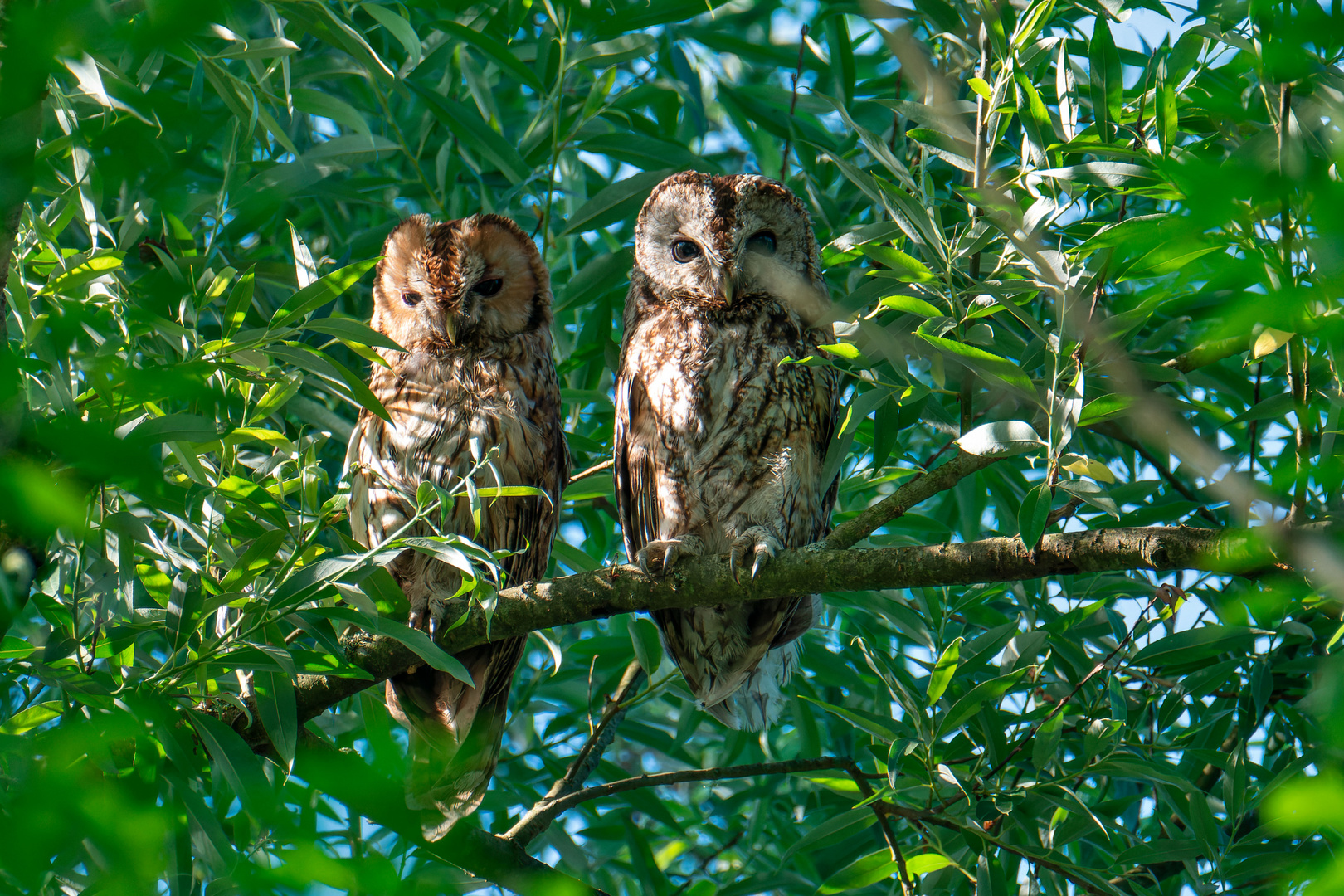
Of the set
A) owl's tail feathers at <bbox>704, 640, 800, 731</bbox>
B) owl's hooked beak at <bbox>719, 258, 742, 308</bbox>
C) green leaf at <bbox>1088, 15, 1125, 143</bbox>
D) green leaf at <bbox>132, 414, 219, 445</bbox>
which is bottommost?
green leaf at <bbox>132, 414, 219, 445</bbox>

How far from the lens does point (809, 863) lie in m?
2.55

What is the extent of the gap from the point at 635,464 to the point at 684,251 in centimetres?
53

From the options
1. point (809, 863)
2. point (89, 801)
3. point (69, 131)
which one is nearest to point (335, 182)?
point (69, 131)

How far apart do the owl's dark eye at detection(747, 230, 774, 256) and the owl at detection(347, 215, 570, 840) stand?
1.70ft

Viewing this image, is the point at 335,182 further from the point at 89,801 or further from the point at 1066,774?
the point at 89,801

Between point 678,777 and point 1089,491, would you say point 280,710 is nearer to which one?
point 678,777

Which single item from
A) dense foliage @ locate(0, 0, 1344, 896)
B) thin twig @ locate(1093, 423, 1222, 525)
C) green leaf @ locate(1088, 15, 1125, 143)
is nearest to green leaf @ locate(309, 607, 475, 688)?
dense foliage @ locate(0, 0, 1344, 896)

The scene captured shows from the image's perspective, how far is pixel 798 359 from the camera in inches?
81.9

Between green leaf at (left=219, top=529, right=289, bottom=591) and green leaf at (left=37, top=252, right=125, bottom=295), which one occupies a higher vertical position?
green leaf at (left=37, top=252, right=125, bottom=295)

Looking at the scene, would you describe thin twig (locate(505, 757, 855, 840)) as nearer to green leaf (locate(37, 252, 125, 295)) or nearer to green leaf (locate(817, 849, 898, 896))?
green leaf (locate(817, 849, 898, 896))

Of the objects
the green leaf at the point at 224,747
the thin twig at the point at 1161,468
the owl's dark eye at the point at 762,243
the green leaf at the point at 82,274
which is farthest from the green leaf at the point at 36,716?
the thin twig at the point at 1161,468

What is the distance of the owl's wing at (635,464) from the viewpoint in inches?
95.3

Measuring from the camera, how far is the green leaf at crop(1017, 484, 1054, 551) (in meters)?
1.36

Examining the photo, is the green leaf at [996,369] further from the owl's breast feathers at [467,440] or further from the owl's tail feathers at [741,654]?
the owl's breast feathers at [467,440]
